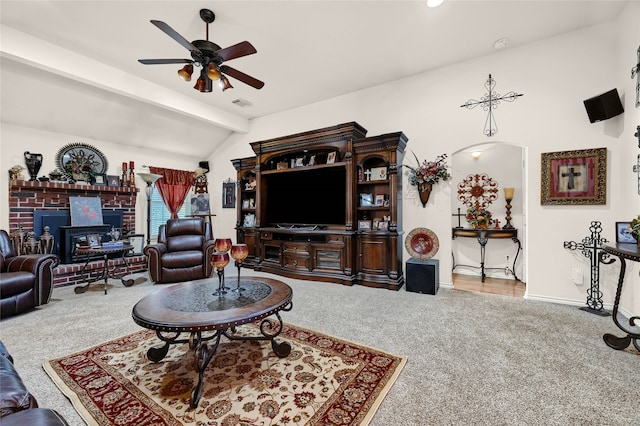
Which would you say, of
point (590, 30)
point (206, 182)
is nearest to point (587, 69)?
point (590, 30)

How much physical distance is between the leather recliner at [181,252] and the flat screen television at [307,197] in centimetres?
129

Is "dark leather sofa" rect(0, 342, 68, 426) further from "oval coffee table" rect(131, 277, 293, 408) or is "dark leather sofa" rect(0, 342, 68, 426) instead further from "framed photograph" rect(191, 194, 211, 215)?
"framed photograph" rect(191, 194, 211, 215)

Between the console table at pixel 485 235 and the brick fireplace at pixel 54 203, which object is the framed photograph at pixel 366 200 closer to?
the console table at pixel 485 235

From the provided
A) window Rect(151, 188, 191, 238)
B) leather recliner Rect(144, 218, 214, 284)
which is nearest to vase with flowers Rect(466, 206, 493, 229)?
leather recliner Rect(144, 218, 214, 284)

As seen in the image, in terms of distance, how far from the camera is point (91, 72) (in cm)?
376

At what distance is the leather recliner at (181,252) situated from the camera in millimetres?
4004

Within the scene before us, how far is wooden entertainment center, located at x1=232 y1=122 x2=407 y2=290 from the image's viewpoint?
405 centimetres

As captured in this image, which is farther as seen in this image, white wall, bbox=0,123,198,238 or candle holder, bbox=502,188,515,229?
candle holder, bbox=502,188,515,229

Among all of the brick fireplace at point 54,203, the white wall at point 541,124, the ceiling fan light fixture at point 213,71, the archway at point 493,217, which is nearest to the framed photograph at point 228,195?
the brick fireplace at point 54,203

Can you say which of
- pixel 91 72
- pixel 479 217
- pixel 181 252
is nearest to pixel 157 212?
pixel 181 252

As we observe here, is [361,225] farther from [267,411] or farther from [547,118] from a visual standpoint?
[267,411]

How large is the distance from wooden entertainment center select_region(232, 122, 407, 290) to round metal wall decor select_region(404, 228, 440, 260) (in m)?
0.16

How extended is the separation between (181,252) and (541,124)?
17.4 feet

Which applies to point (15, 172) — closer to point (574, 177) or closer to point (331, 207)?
point (331, 207)
